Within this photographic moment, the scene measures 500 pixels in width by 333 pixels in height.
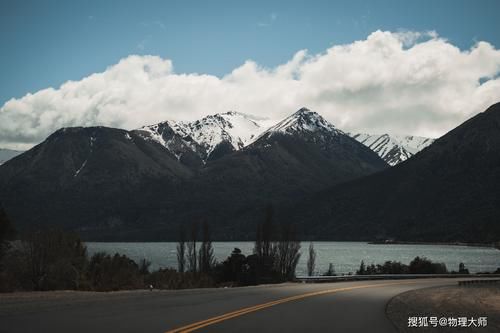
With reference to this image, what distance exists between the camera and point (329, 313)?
75.9 ft

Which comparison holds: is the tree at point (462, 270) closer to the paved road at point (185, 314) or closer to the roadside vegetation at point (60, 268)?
the roadside vegetation at point (60, 268)

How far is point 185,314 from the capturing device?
21219 mm

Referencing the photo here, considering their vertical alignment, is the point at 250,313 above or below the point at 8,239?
below

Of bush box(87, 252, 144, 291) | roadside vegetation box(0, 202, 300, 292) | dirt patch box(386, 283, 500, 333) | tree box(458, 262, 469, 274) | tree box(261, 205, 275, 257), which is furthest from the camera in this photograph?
tree box(261, 205, 275, 257)

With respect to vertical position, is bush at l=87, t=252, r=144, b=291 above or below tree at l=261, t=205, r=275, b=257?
below

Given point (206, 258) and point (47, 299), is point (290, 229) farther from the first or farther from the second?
point (47, 299)

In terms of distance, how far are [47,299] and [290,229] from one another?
78.0m

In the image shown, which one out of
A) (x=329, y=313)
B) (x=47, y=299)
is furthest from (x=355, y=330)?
(x=47, y=299)

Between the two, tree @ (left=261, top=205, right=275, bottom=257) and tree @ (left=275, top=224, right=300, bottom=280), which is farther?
tree @ (left=275, top=224, right=300, bottom=280)

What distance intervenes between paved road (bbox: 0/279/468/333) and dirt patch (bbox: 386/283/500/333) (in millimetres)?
753

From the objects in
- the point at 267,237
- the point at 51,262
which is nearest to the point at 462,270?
the point at 267,237

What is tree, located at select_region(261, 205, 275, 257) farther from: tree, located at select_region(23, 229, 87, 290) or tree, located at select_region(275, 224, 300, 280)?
tree, located at select_region(23, 229, 87, 290)

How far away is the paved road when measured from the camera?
17766mm

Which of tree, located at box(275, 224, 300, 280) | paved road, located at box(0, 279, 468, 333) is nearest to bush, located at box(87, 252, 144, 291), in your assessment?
paved road, located at box(0, 279, 468, 333)
